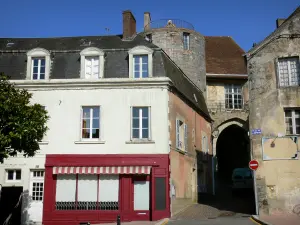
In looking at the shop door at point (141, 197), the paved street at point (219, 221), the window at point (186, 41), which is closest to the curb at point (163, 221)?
the paved street at point (219, 221)

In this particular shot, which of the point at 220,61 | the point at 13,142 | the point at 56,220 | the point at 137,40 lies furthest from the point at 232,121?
the point at 13,142

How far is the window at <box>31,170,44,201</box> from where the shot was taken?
63.4 ft

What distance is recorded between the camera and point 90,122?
19672 millimetres

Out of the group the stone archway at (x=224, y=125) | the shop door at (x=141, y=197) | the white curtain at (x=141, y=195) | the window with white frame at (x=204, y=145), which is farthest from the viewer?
the stone archway at (x=224, y=125)

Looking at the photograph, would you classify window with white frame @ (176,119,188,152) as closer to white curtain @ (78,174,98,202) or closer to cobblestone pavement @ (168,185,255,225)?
cobblestone pavement @ (168,185,255,225)

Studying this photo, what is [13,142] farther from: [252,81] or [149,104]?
[252,81]

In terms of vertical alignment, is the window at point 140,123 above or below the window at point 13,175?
above

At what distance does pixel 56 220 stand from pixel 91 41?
31.1ft

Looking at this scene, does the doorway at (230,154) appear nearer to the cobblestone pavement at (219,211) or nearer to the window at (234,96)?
the window at (234,96)

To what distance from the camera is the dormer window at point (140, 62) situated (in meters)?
19.8

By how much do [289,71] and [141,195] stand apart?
834 cm

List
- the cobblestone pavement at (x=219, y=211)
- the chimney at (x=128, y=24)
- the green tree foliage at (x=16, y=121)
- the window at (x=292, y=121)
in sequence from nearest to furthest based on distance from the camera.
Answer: the green tree foliage at (x=16, y=121), the cobblestone pavement at (x=219, y=211), the window at (x=292, y=121), the chimney at (x=128, y=24)

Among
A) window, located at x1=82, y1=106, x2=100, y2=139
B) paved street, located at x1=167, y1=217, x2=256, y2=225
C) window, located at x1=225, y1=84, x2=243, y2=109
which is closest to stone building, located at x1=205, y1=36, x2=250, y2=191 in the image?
window, located at x1=225, y1=84, x2=243, y2=109

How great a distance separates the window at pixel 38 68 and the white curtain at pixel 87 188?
5232 millimetres
